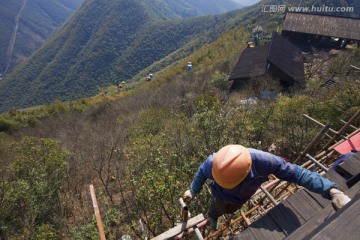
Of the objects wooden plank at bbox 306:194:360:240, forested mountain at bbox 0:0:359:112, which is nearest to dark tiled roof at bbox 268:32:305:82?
wooden plank at bbox 306:194:360:240

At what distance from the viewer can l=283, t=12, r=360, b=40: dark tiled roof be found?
108 ft

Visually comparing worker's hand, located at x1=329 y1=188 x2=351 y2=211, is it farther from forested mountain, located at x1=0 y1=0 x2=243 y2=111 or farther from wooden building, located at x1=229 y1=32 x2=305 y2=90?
forested mountain, located at x1=0 y1=0 x2=243 y2=111

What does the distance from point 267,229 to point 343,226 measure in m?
1.95

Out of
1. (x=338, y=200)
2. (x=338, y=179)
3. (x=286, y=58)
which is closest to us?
(x=338, y=200)

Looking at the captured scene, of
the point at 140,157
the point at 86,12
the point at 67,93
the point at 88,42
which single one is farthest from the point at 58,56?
the point at 140,157

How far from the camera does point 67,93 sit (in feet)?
400

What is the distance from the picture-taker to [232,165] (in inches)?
136

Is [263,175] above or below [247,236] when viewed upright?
above

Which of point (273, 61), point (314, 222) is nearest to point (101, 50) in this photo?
point (273, 61)

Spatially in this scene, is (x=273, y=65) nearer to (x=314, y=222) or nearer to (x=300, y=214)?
(x=300, y=214)

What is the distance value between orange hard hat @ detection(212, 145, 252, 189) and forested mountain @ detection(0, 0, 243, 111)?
4470 inches

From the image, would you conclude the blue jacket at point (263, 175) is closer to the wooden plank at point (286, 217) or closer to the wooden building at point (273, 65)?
the wooden plank at point (286, 217)

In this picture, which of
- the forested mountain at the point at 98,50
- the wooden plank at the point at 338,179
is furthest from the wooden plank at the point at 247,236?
the forested mountain at the point at 98,50

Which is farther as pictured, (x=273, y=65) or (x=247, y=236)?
(x=273, y=65)
